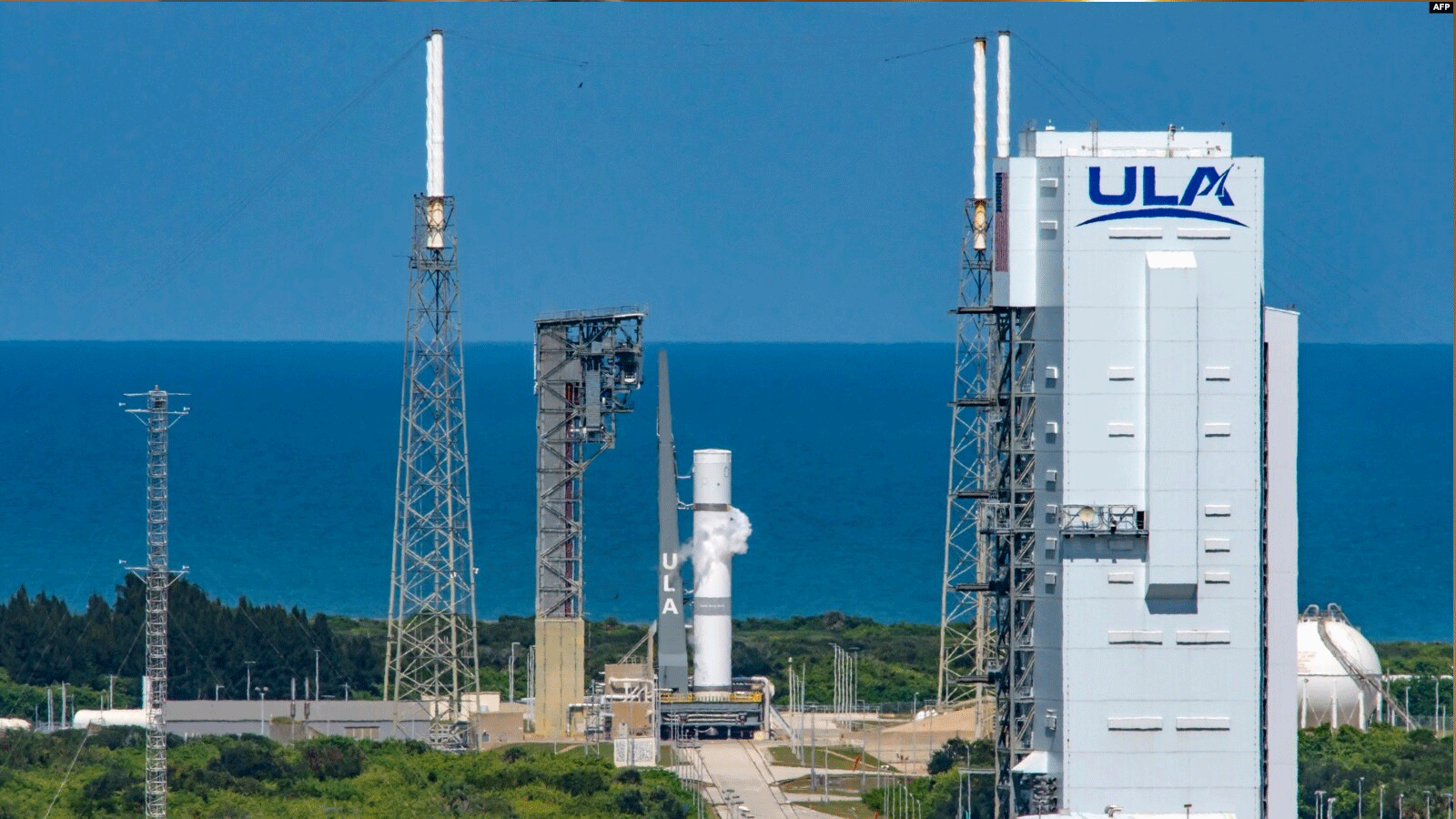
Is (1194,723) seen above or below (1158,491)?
below

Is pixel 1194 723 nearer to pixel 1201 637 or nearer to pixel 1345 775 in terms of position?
pixel 1201 637

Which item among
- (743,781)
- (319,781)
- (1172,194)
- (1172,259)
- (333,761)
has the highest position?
(1172,194)

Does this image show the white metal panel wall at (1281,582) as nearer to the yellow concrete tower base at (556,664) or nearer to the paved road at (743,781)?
the paved road at (743,781)

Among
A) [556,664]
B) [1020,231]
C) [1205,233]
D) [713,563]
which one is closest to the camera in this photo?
[1205,233]

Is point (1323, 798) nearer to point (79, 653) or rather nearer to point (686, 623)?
point (686, 623)

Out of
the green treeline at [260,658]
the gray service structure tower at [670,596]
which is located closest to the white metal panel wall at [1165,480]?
the gray service structure tower at [670,596]

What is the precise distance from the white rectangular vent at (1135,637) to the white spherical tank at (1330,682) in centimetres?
3119

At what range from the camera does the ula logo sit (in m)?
43.1

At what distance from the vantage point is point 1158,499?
141 feet

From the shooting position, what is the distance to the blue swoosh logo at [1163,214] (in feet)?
142

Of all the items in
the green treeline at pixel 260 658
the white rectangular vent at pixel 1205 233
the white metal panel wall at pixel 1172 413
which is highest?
the white rectangular vent at pixel 1205 233

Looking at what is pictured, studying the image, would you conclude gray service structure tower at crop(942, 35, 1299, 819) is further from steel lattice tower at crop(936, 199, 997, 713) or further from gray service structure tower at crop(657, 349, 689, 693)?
gray service structure tower at crop(657, 349, 689, 693)

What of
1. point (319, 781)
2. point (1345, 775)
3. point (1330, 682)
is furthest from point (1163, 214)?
point (1330, 682)

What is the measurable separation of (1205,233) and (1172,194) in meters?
0.87
